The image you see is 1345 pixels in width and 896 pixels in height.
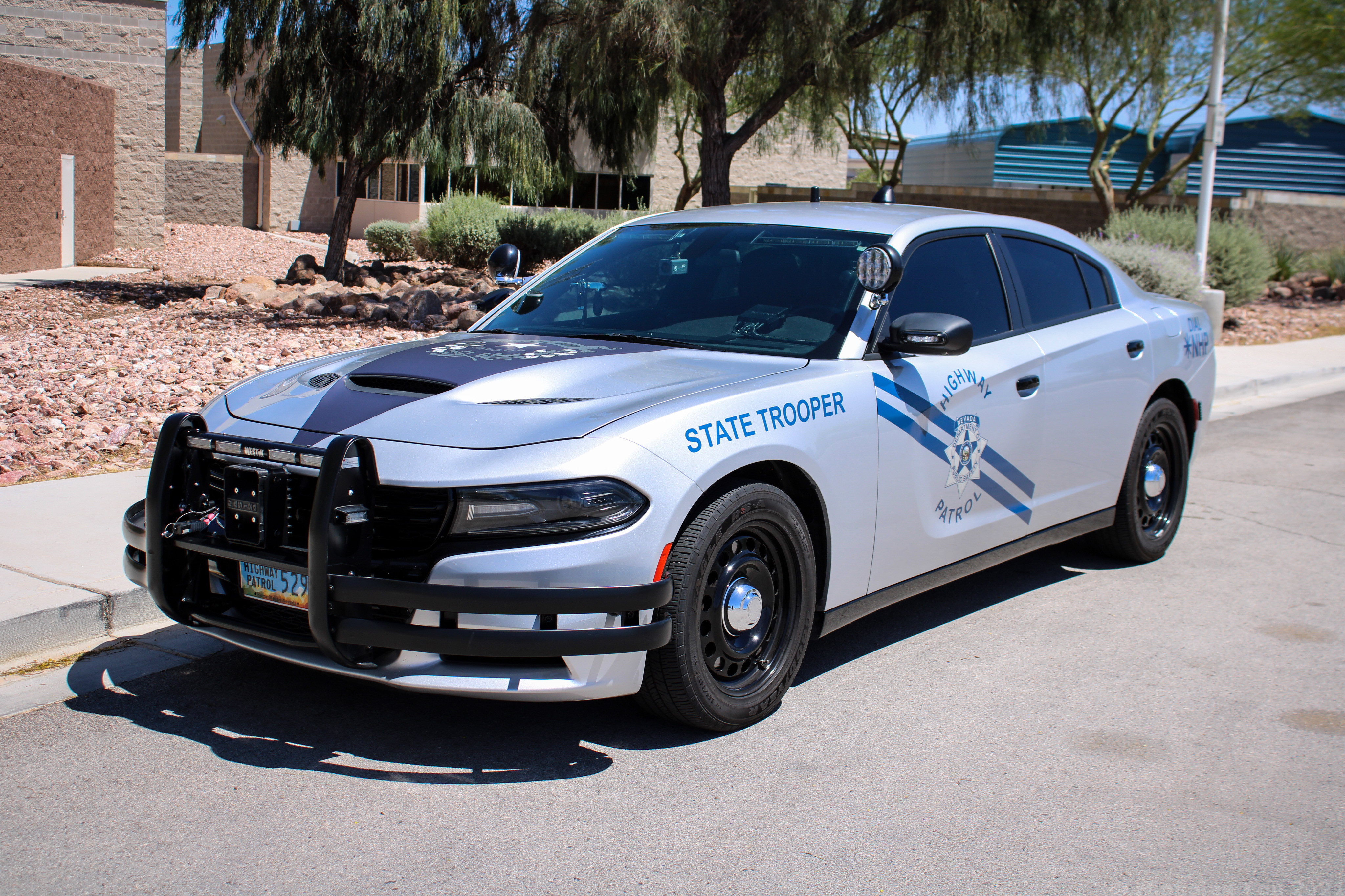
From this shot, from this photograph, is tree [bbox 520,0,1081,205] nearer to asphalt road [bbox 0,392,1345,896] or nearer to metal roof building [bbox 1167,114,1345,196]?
asphalt road [bbox 0,392,1345,896]

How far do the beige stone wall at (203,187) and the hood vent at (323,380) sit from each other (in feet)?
116

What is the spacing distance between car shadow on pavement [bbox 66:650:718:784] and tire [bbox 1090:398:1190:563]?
304cm

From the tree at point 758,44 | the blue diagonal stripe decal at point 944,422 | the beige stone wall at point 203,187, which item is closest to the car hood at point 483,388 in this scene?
the blue diagonal stripe decal at point 944,422

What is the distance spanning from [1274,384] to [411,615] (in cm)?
1273

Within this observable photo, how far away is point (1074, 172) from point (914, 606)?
43846mm

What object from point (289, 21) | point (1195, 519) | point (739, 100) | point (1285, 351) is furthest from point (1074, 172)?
point (1195, 519)

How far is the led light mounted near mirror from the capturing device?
14.8 feet

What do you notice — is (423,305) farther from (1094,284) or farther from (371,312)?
(1094,284)

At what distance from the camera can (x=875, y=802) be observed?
3.62 m

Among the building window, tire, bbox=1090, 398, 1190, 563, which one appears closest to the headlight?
tire, bbox=1090, 398, 1190, 563

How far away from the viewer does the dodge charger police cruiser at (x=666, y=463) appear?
3.48 m

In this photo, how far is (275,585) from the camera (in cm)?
373

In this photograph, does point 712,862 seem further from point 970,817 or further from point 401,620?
point 401,620

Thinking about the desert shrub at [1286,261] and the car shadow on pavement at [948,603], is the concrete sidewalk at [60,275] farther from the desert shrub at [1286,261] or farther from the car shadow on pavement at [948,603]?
the desert shrub at [1286,261]
